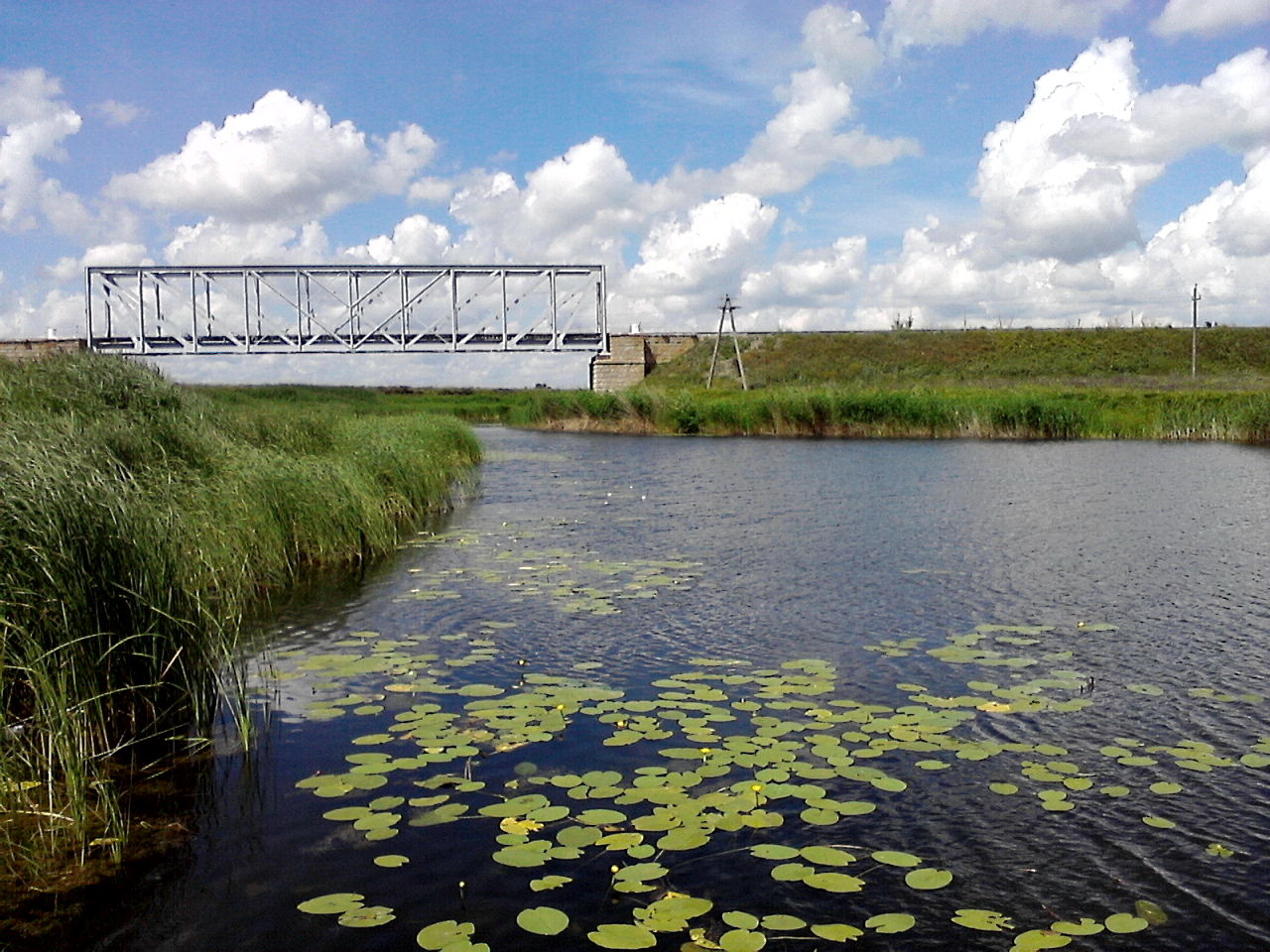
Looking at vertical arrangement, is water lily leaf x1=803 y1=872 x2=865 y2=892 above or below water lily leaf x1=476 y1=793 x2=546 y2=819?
below

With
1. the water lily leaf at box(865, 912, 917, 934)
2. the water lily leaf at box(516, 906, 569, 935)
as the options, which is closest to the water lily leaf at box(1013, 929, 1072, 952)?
the water lily leaf at box(865, 912, 917, 934)

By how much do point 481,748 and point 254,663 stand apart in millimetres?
2963

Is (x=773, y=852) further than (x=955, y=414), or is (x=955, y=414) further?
(x=955, y=414)

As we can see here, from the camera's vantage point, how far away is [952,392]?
156 feet

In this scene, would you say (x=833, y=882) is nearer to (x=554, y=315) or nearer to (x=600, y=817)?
(x=600, y=817)

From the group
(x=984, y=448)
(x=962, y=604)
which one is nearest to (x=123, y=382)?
(x=962, y=604)

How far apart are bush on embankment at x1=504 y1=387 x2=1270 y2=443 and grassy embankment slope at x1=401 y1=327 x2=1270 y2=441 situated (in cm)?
5

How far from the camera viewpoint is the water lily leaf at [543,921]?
432 centimetres

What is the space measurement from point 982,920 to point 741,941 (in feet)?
3.41

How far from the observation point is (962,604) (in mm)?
10602

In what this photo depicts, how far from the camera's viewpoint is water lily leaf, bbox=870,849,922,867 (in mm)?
4969

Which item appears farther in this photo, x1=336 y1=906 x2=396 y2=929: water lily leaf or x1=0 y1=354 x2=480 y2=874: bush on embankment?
x1=0 y1=354 x2=480 y2=874: bush on embankment

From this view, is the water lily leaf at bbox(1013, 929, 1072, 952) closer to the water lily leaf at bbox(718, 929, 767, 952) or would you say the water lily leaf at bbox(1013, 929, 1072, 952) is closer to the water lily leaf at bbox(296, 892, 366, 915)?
the water lily leaf at bbox(718, 929, 767, 952)

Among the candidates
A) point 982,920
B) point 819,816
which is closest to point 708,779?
point 819,816
